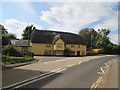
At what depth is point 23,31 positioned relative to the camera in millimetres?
70375

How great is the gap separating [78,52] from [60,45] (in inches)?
363

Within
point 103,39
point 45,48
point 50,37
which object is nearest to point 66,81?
point 45,48

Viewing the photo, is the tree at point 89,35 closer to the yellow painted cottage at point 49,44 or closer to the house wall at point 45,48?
the yellow painted cottage at point 49,44

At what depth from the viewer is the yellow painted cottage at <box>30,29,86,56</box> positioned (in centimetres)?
4794

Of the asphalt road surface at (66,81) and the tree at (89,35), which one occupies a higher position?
the tree at (89,35)

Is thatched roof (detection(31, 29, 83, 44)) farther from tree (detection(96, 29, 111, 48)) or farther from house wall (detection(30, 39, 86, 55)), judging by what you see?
tree (detection(96, 29, 111, 48))

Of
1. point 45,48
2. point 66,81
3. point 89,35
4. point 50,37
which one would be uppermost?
point 89,35

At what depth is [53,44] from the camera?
163ft

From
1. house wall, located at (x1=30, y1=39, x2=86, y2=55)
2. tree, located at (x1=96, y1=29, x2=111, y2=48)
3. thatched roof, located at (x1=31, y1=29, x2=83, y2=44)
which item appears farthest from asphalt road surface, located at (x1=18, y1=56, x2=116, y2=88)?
tree, located at (x1=96, y1=29, x2=111, y2=48)

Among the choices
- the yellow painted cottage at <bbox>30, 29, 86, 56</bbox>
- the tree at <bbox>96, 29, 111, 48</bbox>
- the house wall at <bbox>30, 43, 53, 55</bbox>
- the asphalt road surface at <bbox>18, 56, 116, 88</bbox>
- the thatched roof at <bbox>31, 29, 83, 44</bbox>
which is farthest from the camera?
the tree at <bbox>96, 29, 111, 48</bbox>

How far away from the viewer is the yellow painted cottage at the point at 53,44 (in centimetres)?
4794

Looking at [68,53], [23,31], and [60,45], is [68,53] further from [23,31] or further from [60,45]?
[23,31]

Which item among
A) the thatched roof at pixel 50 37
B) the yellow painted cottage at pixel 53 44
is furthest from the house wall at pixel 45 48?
the thatched roof at pixel 50 37

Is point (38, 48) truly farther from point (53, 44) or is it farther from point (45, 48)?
point (53, 44)
